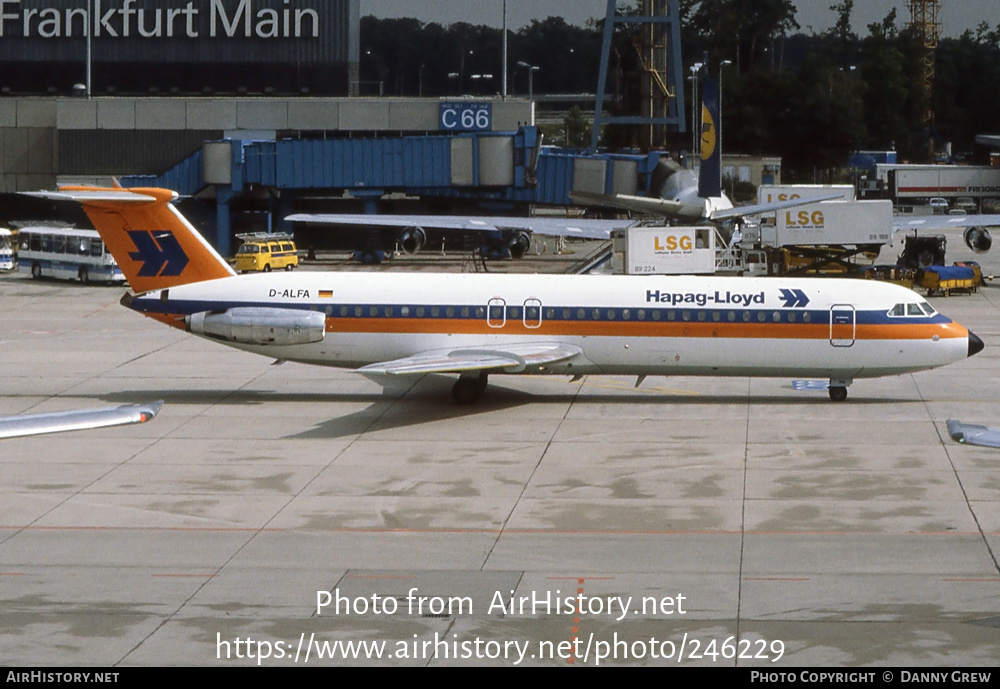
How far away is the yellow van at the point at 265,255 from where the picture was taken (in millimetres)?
69688

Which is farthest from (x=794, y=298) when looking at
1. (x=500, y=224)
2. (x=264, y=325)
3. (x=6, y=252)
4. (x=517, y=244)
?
(x=6, y=252)

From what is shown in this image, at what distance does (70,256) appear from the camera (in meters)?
68.1

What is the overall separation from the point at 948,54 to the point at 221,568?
16383cm

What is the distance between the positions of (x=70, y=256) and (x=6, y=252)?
287 inches

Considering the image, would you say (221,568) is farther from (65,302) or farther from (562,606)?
(65,302)

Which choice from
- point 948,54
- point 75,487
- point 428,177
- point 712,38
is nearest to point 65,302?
point 428,177

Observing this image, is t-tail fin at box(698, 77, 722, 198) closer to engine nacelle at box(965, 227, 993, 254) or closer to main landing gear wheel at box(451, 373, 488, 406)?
engine nacelle at box(965, 227, 993, 254)

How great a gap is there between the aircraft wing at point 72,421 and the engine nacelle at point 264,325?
19.4m

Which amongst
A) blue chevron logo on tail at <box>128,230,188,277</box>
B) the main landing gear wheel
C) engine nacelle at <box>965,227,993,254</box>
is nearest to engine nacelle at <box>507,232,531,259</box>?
engine nacelle at <box>965,227,993,254</box>

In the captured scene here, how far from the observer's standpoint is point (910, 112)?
161m

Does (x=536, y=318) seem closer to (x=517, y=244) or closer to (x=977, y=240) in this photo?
(x=977, y=240)

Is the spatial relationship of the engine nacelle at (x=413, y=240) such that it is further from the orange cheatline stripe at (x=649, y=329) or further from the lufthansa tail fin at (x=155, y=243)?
the orange cheatline stripe at (x=649, y=329)

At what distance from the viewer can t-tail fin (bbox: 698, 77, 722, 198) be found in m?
65.1

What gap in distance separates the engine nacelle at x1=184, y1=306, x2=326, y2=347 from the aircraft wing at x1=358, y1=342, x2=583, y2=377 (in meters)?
1.76
